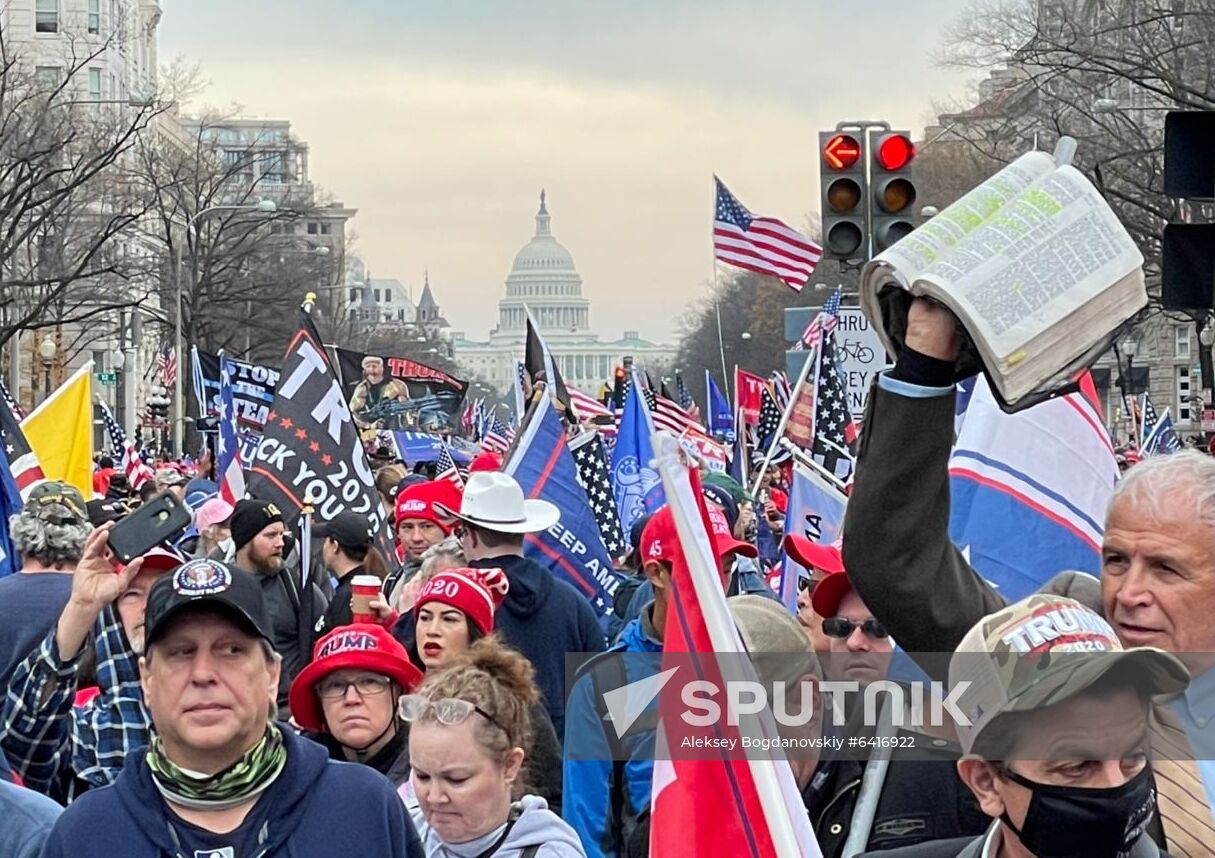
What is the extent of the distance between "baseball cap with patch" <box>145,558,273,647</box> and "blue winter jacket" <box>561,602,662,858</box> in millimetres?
1737

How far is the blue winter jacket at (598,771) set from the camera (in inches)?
220

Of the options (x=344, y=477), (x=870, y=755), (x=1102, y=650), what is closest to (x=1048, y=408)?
(x=870, y=755)

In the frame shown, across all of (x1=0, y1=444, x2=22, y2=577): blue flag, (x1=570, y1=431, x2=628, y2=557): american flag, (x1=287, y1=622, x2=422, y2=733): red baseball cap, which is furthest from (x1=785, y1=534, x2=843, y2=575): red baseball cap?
(x1=570, y1=431, x2=628, y2=557): american flag

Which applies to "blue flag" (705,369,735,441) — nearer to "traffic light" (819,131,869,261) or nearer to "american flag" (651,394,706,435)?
"american flag" (651,394,706,435)

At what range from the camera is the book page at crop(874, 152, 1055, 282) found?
126 inches

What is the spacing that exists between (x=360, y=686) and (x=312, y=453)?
207 inches

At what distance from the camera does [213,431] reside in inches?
1081

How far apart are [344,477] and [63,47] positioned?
7626 cm

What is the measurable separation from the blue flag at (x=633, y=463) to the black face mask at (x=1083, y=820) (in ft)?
34.3

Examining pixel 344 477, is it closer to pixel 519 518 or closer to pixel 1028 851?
pixel 519 518

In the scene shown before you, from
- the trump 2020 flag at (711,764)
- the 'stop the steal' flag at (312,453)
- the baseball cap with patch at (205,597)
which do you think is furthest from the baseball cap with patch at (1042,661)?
the 'stop the steal' flag at (312,453)

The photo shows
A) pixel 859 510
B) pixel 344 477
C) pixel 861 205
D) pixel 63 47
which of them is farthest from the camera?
pixel 63 47

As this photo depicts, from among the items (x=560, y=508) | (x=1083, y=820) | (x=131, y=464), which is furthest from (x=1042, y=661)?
(x=131, y=464)

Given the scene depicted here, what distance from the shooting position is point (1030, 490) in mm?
5855
